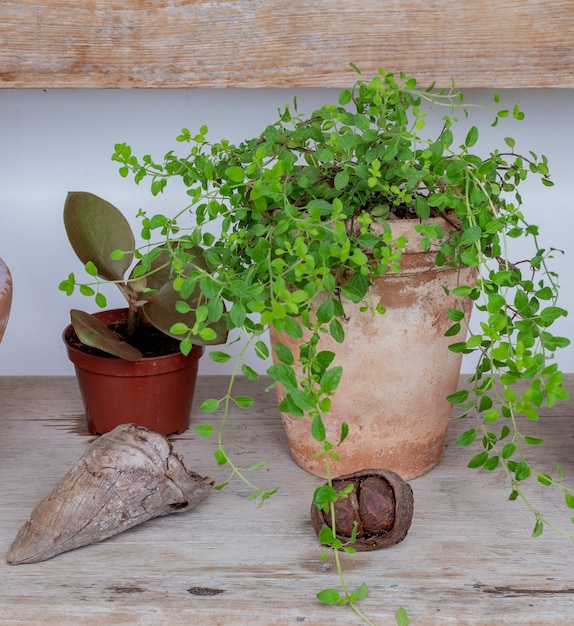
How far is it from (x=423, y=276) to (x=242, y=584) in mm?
367

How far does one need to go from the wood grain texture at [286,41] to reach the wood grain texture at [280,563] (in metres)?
0.49

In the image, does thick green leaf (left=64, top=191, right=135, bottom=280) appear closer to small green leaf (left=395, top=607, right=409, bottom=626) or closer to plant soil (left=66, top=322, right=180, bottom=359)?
plant soil (left=66, top=322, right=180, bottom=359)

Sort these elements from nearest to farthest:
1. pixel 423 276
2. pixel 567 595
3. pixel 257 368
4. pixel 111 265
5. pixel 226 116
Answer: pixel 567 595 < pixel 423 276 < pixel 111 265 < pixel 226 116 < pixel 257 368

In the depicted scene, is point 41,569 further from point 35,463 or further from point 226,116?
point 226,116

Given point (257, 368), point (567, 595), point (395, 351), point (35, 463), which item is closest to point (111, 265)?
point (35, 463)

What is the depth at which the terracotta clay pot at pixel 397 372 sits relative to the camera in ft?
2.96

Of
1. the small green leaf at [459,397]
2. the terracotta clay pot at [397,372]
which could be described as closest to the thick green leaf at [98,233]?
the terracotta clay pot at [397,372]

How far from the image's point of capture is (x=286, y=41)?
108 centimetres

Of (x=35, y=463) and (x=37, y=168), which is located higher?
(x=37, y=168)

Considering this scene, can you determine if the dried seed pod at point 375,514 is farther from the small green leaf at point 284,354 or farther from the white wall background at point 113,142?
the white wall background at point 113,142

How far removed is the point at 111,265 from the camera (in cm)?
105

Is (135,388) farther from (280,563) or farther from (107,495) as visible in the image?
(280,563)

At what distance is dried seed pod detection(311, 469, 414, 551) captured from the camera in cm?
85

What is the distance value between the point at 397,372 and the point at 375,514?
16cm
